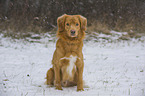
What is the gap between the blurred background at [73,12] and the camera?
1225 centimetres

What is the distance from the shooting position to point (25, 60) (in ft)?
21.7

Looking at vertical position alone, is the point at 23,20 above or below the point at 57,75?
above

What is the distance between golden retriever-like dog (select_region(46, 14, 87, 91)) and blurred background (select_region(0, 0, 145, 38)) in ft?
28.2

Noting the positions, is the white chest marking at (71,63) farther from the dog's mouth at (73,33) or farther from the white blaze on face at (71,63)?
the dog's mouth at (73,33)

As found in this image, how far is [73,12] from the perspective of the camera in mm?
13430

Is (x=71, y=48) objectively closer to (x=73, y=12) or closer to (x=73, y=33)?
(x=73, y=33)

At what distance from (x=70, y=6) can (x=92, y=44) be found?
4.86 meters

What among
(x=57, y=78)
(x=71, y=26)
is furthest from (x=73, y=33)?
(x=57, y=78)

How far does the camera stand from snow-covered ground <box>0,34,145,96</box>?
3382 millimetres

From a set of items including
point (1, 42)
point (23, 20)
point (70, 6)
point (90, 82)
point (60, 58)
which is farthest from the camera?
point (70, 6)

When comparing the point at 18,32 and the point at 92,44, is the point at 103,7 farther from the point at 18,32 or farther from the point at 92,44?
the point at 18,32

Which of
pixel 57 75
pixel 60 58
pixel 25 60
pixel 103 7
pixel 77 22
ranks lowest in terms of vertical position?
pixel 25 60

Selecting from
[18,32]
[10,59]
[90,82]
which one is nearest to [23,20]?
[18,32]

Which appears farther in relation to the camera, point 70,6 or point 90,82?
point 70,6
